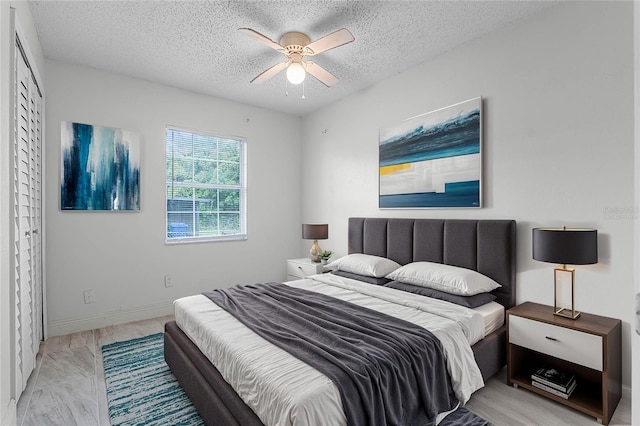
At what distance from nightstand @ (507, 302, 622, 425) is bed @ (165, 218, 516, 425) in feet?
0.45

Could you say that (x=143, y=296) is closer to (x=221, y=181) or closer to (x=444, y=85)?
(x=221, y=181)

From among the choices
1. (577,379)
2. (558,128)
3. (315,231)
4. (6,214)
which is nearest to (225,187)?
(315,231)

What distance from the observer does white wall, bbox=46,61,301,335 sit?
3.19 m

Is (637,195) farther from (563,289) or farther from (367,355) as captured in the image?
(563,289)

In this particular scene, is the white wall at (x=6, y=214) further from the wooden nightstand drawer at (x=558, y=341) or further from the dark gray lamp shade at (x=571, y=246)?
the dark gray lamp shade at (x=571, y=246)

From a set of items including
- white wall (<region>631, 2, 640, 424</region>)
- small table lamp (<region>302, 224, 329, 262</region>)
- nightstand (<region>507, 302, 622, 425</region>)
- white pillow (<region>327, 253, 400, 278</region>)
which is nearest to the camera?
white wall (<region>631, 2, 640, 424</region>)

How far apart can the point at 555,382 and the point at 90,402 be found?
2965 mm

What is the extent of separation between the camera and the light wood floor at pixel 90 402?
1.90 metres

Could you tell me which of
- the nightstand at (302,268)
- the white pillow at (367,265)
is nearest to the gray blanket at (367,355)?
the white pillow at (367,265)

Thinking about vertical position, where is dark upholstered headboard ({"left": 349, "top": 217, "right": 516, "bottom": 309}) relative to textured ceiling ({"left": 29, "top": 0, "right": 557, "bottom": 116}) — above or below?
below

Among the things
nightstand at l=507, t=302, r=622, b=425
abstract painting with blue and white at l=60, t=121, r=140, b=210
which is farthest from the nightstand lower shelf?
abstract painting with blue and white at l=60, t=121, r=140, b=210

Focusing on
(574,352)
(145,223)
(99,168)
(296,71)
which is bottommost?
(574,352)

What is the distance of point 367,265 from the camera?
3203 mm

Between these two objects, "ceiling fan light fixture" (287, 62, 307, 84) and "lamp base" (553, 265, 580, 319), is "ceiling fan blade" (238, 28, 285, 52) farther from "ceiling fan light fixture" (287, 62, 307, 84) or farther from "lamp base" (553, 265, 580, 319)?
"lamp base" (553, 265, 580, 319)
